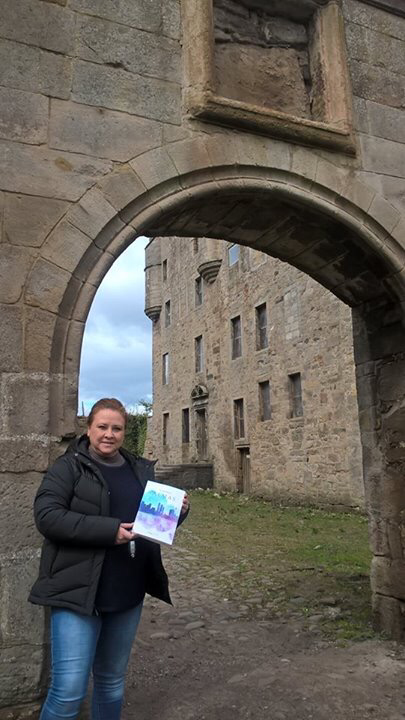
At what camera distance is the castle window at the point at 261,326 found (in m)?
17.3

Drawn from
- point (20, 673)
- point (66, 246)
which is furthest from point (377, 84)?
point (20, 673)

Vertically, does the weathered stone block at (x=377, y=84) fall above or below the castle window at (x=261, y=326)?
below

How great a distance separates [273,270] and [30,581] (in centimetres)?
1449

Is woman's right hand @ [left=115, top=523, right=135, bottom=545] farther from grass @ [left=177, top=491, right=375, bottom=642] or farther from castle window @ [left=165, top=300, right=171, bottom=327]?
castle window @ [left=165, top=300, right=171, bottom=327]

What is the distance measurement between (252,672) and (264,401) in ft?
43.8

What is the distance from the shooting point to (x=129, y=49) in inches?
145

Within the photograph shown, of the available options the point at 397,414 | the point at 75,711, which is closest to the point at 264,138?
the point at 397,414

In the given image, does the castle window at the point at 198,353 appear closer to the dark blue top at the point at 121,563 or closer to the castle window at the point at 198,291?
the castle window at the point at 198,291

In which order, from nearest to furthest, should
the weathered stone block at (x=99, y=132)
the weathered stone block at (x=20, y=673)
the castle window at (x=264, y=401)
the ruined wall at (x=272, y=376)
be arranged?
the weathered stone block at (x=20, y=673) < the weathered stone block at (x=99, y=132) < the ruined wall at (x=272, y=376) < the castle window at (x=264, y=401)

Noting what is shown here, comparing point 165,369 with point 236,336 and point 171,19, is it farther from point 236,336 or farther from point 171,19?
point 171,19

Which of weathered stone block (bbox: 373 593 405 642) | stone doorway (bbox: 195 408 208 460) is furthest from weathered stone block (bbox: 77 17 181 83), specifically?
stone doorway (bbox: 195 408 208 460)

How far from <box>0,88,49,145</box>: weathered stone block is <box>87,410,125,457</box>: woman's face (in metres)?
1.80

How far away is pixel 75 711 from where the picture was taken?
2326mm

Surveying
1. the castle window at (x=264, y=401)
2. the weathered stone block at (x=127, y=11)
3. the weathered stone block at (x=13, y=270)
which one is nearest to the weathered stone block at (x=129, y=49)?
the weathered stone block at (x=127, y=11)
